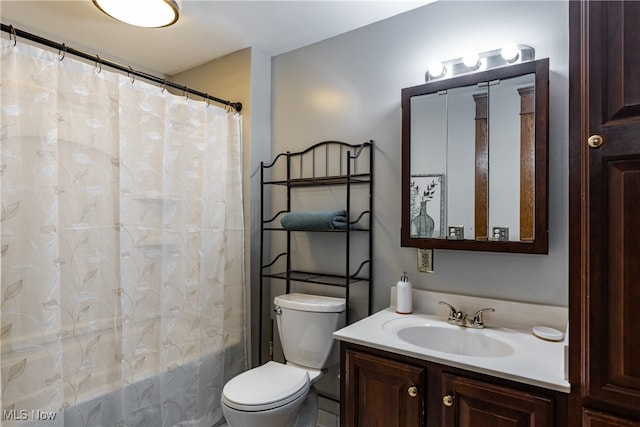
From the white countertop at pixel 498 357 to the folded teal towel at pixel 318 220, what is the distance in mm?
545

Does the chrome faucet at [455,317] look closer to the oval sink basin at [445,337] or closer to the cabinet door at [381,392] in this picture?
the oval sink basin at [445,337]

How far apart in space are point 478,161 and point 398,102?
0.57 meters

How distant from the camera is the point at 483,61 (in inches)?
67.9

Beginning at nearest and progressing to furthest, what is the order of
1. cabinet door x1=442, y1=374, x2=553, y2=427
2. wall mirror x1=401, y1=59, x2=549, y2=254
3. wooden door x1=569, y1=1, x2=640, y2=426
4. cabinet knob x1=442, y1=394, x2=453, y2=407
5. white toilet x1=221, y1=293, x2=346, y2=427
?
wooden door x1=569, y1=1, x2=640, y2=426, cabinet door x1=442, y1=374, x2=553, y2=427, cabinet knob x1=442, y1=394, x2=453, y2=407, wall mirror x1=401, y1=59, x2=549, y2=254, white toilet x1=221, y1=293, x2=346, y2=427

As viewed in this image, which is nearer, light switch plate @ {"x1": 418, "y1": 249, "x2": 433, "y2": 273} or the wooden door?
the wooden door

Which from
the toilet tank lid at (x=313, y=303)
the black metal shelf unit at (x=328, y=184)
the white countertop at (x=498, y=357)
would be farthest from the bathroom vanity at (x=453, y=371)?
the black metal shelf unit at (x=328, y=184)

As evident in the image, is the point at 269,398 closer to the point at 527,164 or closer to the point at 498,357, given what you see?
the point at 498,357

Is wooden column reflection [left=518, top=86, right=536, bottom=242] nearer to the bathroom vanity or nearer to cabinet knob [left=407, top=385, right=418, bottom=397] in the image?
the bathroom vanity

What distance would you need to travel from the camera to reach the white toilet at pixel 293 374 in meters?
1.65

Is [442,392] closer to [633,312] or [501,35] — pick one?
[633,312]

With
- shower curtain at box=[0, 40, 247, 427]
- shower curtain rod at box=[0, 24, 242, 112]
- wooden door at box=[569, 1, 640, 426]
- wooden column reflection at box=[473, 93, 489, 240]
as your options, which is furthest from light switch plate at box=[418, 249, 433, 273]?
shower curtain rod at box=[0, 24, 242, 112]

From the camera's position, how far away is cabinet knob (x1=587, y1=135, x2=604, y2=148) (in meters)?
1.04

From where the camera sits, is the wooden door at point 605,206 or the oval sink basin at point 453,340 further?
the oval sink basin at point 453,340

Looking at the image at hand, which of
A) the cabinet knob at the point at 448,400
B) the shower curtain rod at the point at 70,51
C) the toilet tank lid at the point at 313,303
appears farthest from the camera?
the toilet tank lid at the point at 313,303
